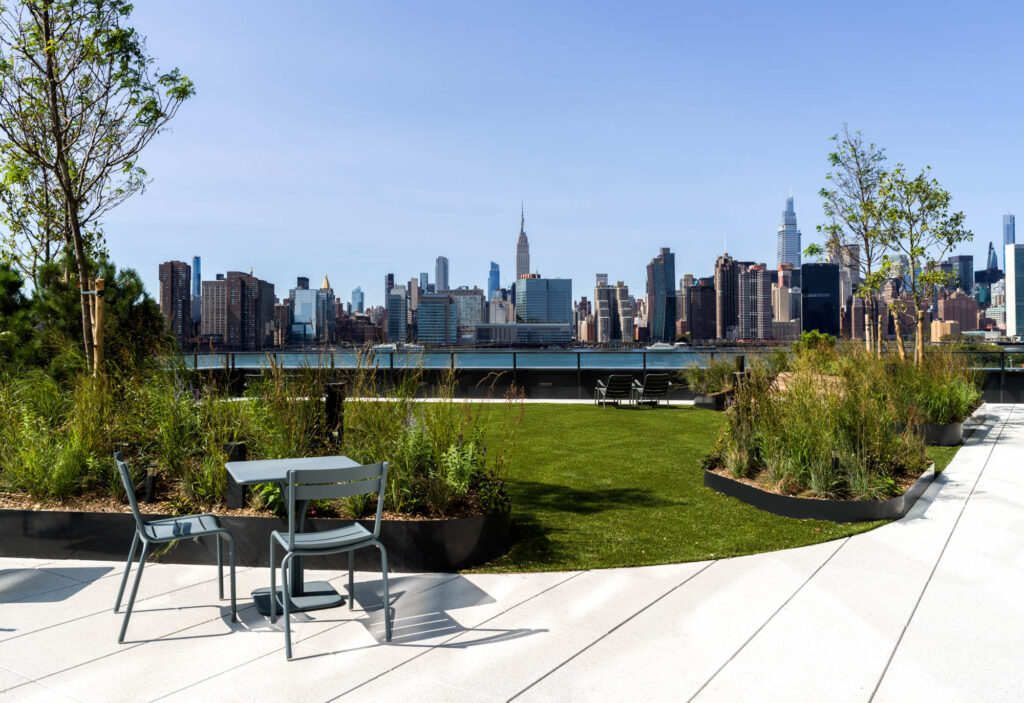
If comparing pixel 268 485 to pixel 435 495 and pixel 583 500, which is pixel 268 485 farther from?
pixel 583 500

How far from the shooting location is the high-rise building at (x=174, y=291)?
367 inches

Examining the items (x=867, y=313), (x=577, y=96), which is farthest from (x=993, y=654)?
(x=867, y=313)

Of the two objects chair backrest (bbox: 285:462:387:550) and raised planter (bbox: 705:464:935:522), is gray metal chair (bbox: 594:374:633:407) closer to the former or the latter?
raised planter (bbox: 705:464:935:522)

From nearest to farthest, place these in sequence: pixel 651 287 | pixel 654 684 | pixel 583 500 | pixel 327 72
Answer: pixel 654 684
pixel 583 500
pixel 327 72
pixel 651 287

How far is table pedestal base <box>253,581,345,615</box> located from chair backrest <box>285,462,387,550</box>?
589 millimetres

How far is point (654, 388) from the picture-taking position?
13.6 m

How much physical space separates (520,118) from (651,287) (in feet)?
→ 321

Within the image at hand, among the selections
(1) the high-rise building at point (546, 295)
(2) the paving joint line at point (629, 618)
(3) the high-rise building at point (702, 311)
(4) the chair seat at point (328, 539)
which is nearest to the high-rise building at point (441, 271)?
(1) the high-rise building at point (546, 295)

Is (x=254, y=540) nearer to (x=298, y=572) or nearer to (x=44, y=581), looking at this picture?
(x=298, y=572)

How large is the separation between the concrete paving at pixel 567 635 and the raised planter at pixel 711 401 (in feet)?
29.0

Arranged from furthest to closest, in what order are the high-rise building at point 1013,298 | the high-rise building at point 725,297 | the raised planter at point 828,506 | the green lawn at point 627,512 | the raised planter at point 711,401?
the high-rise building at point 1013,298 < the high-rise building at point 725,297 < the raised planter at point 711,401 < the raised planter at point 828,506 < the green lawn at point 627,512

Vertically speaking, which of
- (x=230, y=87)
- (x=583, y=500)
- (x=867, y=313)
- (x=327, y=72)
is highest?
(x=327, y=72)

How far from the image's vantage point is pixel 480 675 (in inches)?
104

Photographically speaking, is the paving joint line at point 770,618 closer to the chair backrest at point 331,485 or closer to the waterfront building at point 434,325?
the chair backrest at point 331,485
